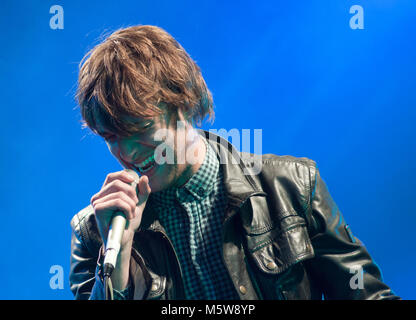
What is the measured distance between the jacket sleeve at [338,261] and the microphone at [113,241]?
57 centimetres

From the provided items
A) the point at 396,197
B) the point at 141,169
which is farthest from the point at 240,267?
the point at 396,197

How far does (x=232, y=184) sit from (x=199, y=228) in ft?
0.54

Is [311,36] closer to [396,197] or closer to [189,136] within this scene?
[396,197]

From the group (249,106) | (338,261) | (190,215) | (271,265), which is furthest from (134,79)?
(249,106)

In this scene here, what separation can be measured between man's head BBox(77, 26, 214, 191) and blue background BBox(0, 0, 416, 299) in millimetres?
718

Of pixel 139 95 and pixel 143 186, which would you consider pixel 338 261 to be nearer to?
pixel 143 186

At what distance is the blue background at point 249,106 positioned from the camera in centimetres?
219

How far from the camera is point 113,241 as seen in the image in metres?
1.06

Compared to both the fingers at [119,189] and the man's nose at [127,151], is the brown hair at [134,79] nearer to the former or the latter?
the man's nose at [127,151]

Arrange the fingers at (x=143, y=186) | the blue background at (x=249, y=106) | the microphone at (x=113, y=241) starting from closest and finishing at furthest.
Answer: the microphone at (x=113, y=241) → the fingers at (x=143, y=186) → the blue background at (x=249, y=106)

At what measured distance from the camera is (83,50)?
7.66 feet

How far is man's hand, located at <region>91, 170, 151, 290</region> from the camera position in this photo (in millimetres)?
1161

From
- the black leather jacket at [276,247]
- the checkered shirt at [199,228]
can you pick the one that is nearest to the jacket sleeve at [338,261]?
the black leather jacket at [276,247]

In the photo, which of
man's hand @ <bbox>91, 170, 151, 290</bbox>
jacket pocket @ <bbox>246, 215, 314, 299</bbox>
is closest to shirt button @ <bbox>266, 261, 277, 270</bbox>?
jacket pocket @ <bbox>246, 215, 314, 299</bbox>
